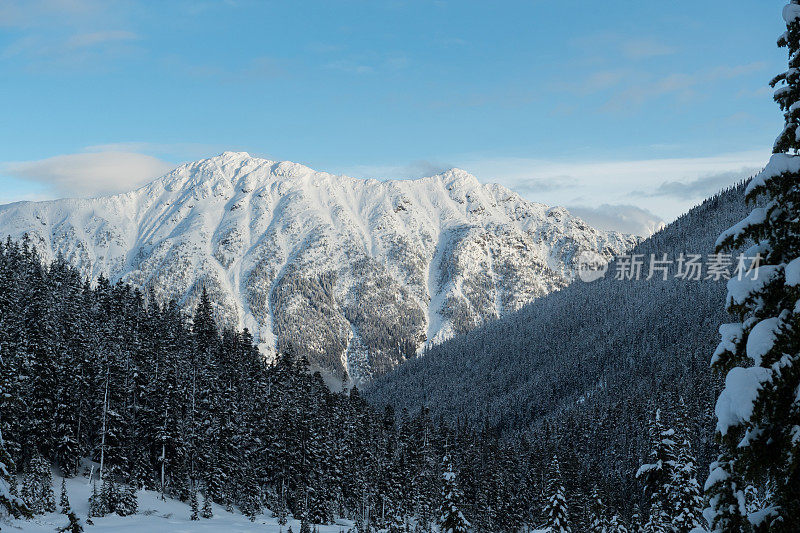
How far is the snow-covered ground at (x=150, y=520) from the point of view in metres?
32.2

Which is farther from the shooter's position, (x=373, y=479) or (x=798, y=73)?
(x=373, y=479)

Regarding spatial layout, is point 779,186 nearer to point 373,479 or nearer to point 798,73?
point 798,73

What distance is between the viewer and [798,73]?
10055mm

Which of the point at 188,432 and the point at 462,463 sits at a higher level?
the point at 188,432

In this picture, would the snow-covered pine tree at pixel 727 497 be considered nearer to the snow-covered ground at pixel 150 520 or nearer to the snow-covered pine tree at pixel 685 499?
the snow-covered pine tree at pixel 685 499

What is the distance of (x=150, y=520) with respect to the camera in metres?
39.3

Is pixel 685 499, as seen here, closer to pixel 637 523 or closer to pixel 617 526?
pixel 617 526

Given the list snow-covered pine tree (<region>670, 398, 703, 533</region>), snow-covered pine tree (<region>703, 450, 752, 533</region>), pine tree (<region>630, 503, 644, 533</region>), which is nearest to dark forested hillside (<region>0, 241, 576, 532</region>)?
snow-covered pine tree (<region>670, 398, 703, 533</region>)

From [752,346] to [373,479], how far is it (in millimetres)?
72198

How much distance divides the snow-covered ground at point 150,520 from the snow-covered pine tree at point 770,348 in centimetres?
2995

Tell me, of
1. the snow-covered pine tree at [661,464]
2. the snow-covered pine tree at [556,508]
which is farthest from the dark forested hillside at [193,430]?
the snow-covered pine tree at [661,464]

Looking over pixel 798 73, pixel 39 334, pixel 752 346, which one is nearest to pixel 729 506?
pixel 752 346

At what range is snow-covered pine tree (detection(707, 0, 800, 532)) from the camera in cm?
891

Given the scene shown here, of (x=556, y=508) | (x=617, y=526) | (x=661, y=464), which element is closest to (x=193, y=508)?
(x=556, y=508)
